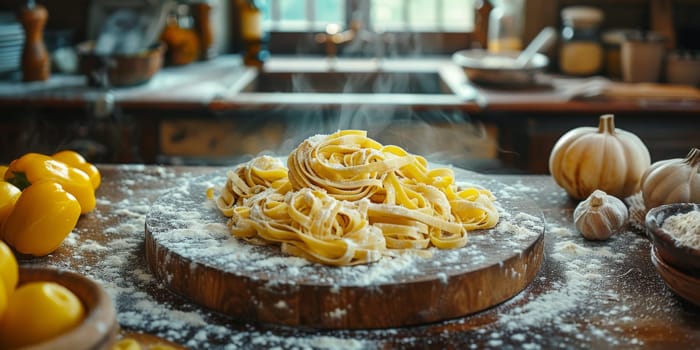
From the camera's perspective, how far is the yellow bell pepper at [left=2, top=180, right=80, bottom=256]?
1.59 meters

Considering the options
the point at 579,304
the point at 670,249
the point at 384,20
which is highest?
the point at 384,20

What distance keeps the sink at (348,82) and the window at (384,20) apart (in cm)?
45

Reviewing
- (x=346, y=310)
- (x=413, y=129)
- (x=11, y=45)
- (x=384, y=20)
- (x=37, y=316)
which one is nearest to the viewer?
(x=37, y=316)

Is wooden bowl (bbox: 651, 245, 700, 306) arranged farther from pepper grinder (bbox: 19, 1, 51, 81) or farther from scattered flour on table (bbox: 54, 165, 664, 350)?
pepper grinder (bbox: 19, 1, 51, 81)

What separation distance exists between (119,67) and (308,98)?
879 mm

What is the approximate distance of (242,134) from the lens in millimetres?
3473

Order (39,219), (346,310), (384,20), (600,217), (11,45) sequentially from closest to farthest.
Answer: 1. (346,310)
2. (39,219)
3. (600,217)
4. (11,45)
5. (384,20)

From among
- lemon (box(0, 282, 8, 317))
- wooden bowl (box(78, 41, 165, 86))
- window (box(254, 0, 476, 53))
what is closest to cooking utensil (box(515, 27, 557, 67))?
window (box(254, 0, 476, 53))

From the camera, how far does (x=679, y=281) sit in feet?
4.64

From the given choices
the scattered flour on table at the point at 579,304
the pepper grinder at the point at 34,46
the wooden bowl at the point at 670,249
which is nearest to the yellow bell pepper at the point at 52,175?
the scattered flour on table at the point at 579,304

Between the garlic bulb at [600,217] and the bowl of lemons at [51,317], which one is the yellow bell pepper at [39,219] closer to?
the bowl of lemons at [51,317]

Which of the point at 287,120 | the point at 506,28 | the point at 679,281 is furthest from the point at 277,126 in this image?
the point at 679,281

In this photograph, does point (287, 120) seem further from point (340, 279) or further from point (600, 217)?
point (340, 279)

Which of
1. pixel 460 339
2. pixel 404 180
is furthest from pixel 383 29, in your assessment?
pixel 460 339
